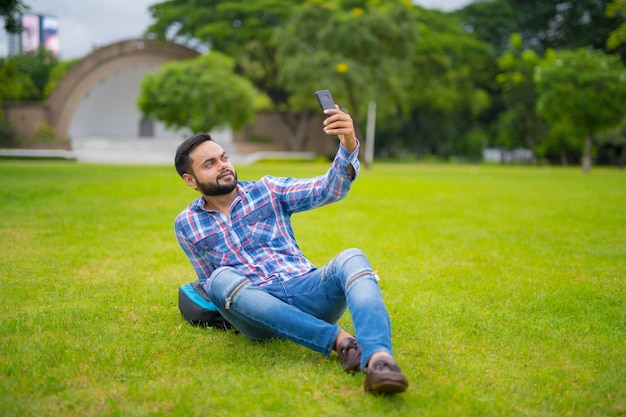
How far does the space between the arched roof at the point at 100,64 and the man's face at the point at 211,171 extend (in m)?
39.7

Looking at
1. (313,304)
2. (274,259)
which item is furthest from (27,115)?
(313,304)

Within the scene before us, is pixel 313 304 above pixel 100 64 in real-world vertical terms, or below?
below

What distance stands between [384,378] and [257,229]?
1.29 metres

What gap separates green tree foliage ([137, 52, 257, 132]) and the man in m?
23.0

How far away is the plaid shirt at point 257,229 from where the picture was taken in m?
3.22

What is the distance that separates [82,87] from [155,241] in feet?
128

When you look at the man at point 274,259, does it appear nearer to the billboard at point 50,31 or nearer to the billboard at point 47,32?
the billboard at point 47,32

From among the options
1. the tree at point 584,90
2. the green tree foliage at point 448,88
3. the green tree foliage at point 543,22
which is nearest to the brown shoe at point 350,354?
the tree at point 584,90

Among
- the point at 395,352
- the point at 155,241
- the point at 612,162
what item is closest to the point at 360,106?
the point at 612,162

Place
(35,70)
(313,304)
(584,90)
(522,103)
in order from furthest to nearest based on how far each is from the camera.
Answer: (35,70), (522,103), (584,90), (313,304)

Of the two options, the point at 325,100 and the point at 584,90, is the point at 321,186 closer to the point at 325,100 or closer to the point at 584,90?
the point at 325,100

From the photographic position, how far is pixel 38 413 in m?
2.36

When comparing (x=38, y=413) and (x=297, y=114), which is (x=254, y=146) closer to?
(x=297, y=114)

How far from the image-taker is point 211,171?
10.7ft
